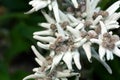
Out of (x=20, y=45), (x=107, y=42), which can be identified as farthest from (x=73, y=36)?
(x=20, y=45)

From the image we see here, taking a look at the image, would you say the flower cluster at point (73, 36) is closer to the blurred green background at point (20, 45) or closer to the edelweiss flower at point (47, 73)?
the edelweiss flower at point (47, 73)

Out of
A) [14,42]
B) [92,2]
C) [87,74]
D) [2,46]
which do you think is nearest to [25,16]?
[14,42]

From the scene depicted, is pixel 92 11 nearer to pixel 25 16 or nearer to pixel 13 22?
pixel 25 16

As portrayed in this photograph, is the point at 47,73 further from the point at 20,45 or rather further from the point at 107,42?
the point at 20,45

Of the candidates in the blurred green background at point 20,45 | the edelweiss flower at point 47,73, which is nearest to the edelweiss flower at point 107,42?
the edelweiss flower at point 47,73

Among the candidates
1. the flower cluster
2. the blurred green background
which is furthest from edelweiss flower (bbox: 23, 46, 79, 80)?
the blurred green background

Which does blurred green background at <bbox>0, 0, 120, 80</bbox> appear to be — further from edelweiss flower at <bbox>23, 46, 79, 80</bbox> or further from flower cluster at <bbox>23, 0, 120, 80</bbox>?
edelweiss flower at <bbox>23, 46, 79, 80</bbox>
